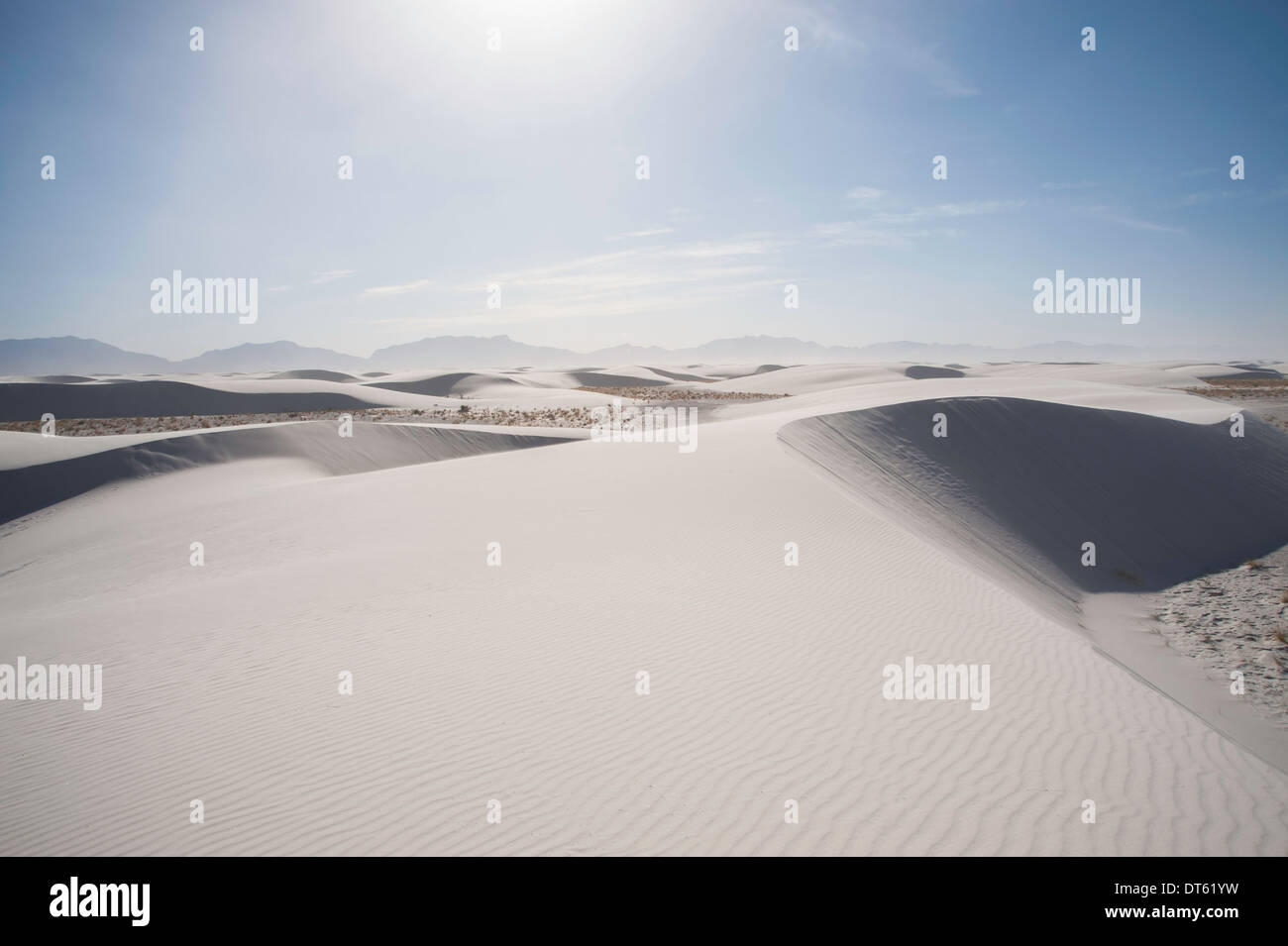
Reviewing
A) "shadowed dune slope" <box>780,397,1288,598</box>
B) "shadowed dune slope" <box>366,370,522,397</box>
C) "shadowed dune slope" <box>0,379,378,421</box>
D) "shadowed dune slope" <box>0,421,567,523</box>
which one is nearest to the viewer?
"shadowed dune slope" <box>780,397,1288,598</box>

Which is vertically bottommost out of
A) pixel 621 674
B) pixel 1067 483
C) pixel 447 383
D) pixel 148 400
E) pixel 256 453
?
pixel 621 674

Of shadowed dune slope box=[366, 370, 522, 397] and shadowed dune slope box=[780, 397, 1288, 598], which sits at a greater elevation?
shadowed dune slope box=[366, 370, 522, 397]

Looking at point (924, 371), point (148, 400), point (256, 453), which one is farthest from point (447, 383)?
point (924, 371)

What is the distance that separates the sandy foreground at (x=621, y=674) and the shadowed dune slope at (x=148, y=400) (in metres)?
27.2

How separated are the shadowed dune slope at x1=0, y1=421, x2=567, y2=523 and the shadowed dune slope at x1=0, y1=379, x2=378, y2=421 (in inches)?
659

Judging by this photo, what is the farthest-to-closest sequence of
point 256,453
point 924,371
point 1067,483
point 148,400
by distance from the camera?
point 924,371, point 148,400, point 256,453, point 1067,483

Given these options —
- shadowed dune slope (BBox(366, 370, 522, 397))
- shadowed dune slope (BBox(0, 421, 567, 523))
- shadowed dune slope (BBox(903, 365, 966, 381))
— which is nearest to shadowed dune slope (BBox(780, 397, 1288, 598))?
shadowed dune slope (BBox(0, 421, 567, 523))

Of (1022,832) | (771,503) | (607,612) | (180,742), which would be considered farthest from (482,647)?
(771,503)

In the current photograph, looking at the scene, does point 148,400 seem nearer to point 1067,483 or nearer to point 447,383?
point 447,383

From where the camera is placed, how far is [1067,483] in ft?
53.6

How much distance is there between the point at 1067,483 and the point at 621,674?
50.4ft

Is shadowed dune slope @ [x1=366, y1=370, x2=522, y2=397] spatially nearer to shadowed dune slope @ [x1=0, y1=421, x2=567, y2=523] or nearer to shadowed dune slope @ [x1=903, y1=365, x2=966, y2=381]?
shadowed dune slope @ [x1=0, y1=421, x2=567, y2=523]

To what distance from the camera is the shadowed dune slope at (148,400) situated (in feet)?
129

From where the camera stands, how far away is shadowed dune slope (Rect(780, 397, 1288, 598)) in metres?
13.1
